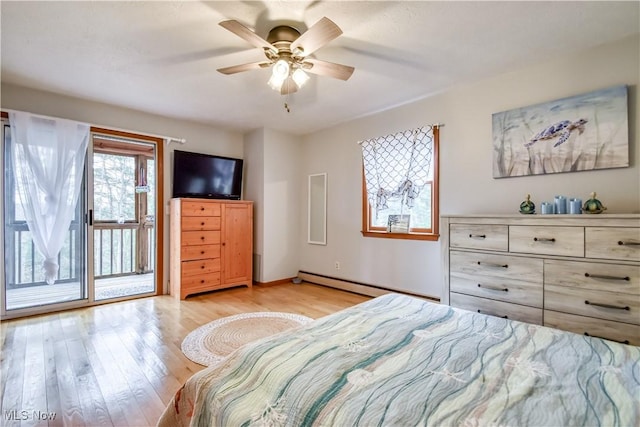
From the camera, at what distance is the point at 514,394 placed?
2.84 feet

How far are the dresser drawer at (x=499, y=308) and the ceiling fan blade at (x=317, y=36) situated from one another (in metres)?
2.23

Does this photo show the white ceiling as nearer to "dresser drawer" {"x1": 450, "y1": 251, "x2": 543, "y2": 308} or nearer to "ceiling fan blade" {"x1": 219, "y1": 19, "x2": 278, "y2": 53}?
"ceiling fan blade" {"x1": 219, "y1": 19, "x2": 278, "y2": 53}

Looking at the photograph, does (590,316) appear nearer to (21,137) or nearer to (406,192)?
(406,192)

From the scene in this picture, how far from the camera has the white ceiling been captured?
191 cm

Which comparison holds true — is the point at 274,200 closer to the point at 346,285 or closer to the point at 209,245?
the point at 209,245

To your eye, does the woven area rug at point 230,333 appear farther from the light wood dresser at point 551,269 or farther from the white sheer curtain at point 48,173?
the white sheer curtain at point 48,173

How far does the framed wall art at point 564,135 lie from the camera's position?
2.22 meters

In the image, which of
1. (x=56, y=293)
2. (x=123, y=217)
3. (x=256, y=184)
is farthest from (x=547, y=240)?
(x=123, y=217)

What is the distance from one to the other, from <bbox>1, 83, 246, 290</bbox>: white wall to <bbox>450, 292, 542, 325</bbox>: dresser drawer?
145 inches

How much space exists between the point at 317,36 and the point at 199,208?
112 inches

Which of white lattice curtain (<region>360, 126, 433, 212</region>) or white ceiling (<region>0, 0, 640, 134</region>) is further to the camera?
white lattice curtain (<region>360, 126, 433, 212</region>)

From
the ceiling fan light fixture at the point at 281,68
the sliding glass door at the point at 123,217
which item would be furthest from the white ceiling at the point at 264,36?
the sliding glass door at the point at 123,217

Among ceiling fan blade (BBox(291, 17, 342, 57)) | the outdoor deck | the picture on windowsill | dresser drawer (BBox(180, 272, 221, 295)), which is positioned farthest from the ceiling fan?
the outdoor deck

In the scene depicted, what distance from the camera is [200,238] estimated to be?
13.0 feet
